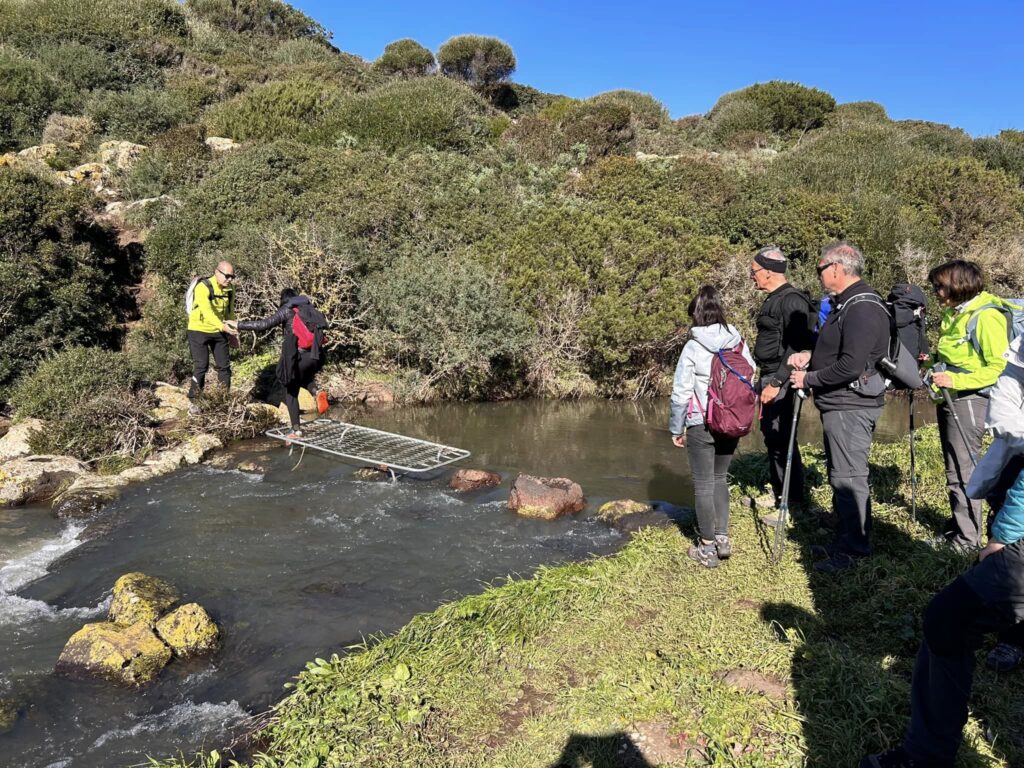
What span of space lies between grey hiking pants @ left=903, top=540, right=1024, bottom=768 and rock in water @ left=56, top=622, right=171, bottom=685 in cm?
472

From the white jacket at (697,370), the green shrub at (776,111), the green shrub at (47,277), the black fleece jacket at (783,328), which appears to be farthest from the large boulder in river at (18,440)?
the green shrub at (776,111)

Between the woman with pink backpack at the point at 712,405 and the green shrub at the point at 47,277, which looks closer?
the woman with pink backpack at the point at 712,405

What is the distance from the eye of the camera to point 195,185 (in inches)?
701

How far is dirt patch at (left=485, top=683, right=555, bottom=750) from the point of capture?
350 cm

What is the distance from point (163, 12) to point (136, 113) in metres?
13.2

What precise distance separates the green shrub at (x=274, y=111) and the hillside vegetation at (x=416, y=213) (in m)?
0.11

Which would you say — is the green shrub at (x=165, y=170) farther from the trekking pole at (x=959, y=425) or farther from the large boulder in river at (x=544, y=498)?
the trekking pole at (x=959, y=425)

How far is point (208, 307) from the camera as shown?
970 cm

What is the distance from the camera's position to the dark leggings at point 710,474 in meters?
5.02

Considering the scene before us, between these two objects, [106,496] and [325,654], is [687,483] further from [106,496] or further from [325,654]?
[106,496]

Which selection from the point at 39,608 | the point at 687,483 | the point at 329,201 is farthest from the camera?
the point at 329,201

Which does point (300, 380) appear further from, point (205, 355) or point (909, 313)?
point (909, 313)

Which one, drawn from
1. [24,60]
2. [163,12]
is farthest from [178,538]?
[163,12]

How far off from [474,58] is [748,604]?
42.5m
